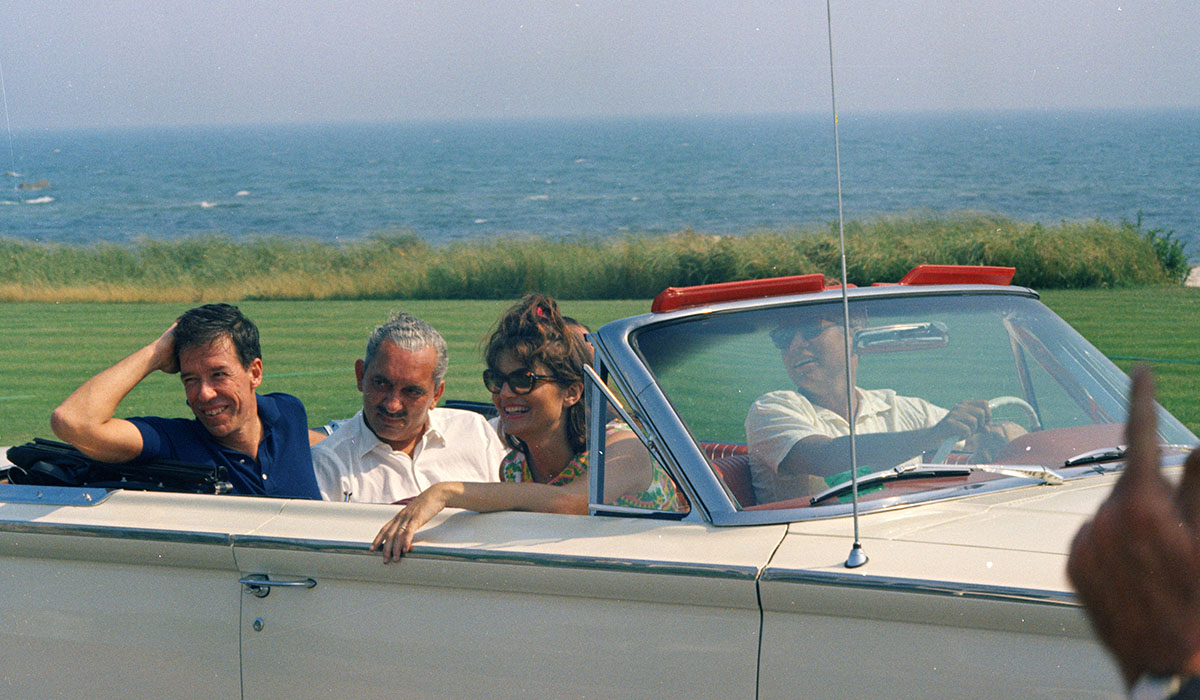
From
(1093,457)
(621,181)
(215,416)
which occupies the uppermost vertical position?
(215,416)

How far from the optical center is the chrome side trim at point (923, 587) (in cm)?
186

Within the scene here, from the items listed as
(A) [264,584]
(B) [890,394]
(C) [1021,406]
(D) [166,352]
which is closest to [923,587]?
(B) [890,394]

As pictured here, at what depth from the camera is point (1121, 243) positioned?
23.9 m

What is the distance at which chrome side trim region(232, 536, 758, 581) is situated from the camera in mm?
2068

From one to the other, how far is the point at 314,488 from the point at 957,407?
1.63 meters

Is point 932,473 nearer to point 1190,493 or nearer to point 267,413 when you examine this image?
point 1190,493

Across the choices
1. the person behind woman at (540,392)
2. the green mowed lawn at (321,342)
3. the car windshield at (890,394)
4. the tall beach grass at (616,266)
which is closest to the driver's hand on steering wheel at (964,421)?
the car windshield at (890,394)

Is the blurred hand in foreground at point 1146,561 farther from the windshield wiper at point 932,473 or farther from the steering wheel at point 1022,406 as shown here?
the steering wheel at point 1022,406

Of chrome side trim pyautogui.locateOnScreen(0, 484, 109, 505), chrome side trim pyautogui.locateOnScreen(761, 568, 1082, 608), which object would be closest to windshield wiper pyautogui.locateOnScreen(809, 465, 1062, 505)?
chrome side trim pyautogui.locateOnScreen(761, 568, 1082, 608)

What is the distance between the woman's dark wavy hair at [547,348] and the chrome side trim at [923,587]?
85 centimetres

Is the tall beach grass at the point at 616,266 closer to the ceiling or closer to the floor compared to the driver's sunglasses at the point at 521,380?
closer to the floor

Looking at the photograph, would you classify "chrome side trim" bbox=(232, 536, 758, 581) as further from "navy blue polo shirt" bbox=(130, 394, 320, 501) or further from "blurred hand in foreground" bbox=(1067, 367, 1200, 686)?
"blurred hand in foreground" bbox=(1067, 367, 1200, 686)

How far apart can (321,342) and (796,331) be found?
1933 centimetres

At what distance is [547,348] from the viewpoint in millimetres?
2793
